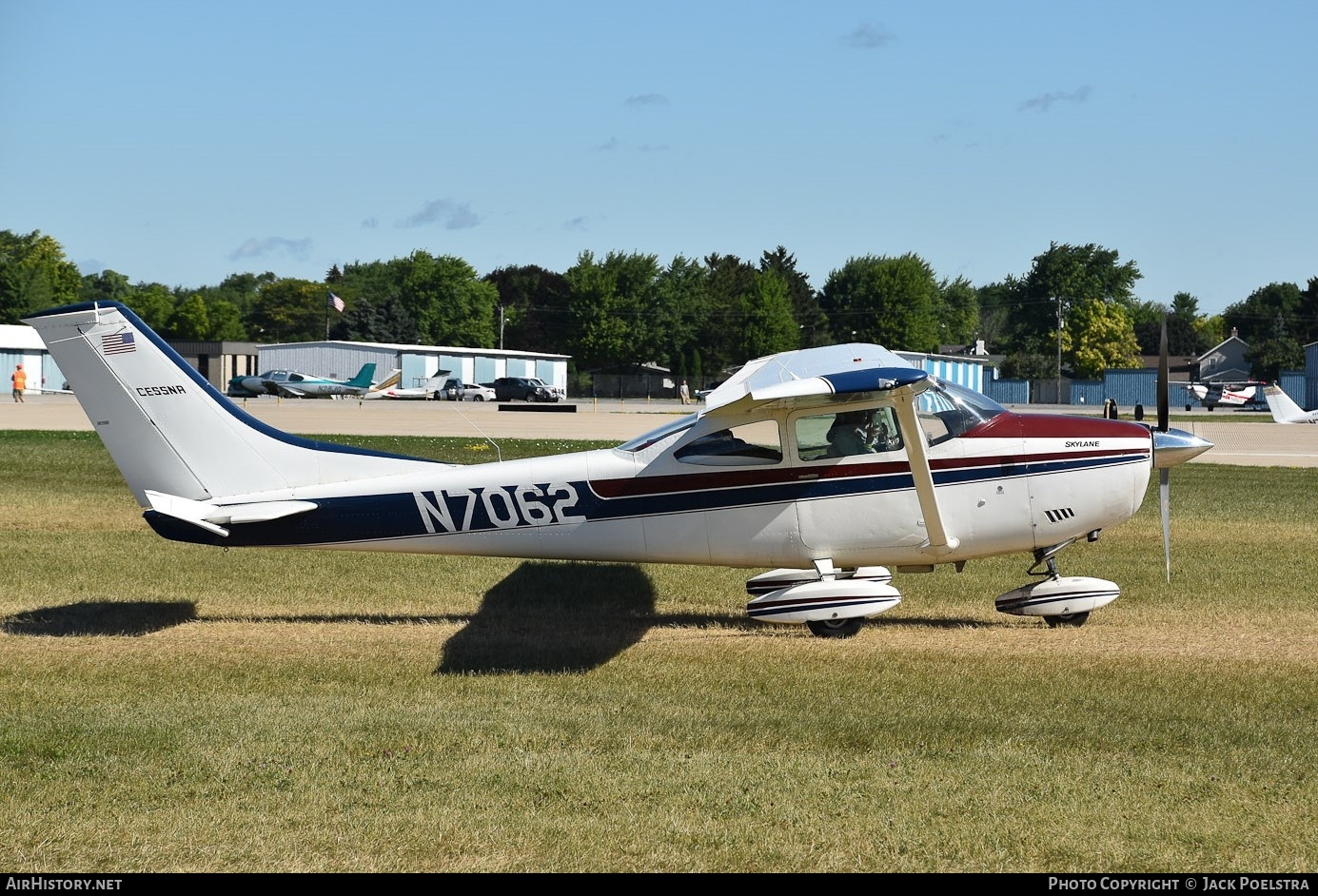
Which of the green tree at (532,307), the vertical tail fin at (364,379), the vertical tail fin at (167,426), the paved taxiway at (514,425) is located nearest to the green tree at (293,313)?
the green tree at (532,307)

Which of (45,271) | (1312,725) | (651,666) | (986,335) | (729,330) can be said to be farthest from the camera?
(986,335)

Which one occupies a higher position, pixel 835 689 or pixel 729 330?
pixel 729 330

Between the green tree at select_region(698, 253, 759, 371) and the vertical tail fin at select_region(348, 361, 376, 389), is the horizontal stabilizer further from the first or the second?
the green tree at select_region(698, 253, 759, 371)

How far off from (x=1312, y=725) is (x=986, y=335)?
197m

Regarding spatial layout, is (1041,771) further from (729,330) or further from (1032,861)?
(729,330)

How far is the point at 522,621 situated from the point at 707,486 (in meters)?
2.36

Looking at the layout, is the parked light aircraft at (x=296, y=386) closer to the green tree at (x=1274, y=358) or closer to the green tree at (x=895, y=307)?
the green tree at (x=895, y=307)

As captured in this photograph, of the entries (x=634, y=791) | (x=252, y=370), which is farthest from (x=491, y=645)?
(x=252, y=370)

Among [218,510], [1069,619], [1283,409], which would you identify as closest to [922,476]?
[1069,619]

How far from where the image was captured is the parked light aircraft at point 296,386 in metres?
74.8

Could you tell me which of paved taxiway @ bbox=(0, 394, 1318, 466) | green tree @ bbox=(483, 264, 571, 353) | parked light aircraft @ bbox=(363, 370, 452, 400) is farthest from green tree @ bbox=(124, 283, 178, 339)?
paved taxiway @ bbox=(0, 394, 1318, 466)

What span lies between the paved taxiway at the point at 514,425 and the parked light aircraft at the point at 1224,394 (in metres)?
27.5

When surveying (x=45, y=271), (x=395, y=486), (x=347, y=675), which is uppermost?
(x=45, y=271)

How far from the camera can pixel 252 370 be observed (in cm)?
10512
